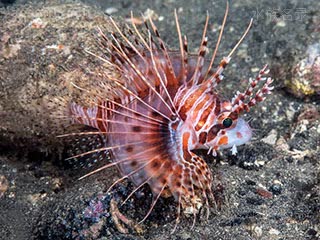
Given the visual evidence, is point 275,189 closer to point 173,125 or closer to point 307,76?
point 173,125

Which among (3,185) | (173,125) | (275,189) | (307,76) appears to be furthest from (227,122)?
(3,185)

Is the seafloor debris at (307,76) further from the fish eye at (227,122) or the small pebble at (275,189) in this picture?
the fish eye at (227,122)

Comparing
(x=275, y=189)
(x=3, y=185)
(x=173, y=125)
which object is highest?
(x=173, y=125)

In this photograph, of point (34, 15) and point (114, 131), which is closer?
point (114, 131)

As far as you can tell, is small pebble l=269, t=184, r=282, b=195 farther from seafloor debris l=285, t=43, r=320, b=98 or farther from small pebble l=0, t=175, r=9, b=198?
small pebble l=0, t=175, r=9, b=198

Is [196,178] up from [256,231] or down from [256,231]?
up

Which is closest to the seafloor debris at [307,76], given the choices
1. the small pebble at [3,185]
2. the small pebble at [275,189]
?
the small pebble at [275,189]

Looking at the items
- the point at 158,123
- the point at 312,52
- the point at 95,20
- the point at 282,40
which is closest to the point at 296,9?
the point at 282,40

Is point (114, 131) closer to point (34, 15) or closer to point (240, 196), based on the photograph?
point (240, 196)

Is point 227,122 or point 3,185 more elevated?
point 227,122
